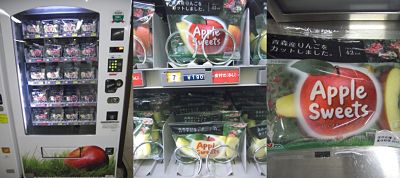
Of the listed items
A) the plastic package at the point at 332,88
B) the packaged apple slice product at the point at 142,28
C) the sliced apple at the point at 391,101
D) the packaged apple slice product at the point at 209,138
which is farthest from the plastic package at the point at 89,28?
the sliced apple at the point at 391,101

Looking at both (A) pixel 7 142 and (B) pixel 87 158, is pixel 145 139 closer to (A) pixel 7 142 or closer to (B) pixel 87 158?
(B) pixel 87 158

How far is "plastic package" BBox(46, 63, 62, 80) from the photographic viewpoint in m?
1.77

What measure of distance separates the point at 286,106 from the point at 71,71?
1.30m

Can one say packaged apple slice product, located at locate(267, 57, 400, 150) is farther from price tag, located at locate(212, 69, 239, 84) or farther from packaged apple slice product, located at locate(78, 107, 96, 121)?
packaged apple slice product, located at locate(78, 107, 96, 121)

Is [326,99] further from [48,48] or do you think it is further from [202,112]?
[48,48]

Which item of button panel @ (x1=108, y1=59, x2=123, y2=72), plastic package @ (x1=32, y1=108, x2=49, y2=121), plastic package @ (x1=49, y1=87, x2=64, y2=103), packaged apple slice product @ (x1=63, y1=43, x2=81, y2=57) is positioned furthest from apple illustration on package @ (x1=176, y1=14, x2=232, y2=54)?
plastic package @ (x1=32, y1=108, x2=49, y2=121)

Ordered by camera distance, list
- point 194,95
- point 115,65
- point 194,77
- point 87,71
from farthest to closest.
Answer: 1. point 87,71
2. point 115,65
3. point 194,95
4. point 194,77

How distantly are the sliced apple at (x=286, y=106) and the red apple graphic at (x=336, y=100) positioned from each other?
33 millimetres

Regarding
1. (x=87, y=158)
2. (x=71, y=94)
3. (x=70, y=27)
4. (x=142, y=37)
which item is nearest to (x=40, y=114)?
(x=71, y=94)

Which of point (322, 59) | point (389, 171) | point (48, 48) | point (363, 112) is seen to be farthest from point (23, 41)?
Answer: point (389, 171)

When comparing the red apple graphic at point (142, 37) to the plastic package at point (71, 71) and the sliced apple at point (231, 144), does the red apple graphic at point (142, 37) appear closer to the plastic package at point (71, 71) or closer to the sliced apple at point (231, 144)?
the sliced apple at point (231, 144)

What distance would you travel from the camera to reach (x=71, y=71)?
1.77 meters

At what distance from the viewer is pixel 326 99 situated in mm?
1401

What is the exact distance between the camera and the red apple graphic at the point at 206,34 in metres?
1.22
